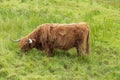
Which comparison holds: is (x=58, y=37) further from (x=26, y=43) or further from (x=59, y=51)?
(x=26, y=43)

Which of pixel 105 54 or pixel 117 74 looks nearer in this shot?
pixel 117 74

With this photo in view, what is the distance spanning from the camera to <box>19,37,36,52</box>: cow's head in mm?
9695

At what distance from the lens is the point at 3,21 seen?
37.0 feet

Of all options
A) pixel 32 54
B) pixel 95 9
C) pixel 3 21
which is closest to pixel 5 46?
pixel 32 54

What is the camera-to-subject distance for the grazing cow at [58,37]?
31.4 ft

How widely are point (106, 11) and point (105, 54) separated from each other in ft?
14.1

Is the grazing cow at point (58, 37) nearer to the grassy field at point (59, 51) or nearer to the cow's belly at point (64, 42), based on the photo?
the cow's belly at point (64, 42)

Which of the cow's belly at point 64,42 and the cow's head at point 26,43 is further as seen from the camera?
the cow's head at point 26,43

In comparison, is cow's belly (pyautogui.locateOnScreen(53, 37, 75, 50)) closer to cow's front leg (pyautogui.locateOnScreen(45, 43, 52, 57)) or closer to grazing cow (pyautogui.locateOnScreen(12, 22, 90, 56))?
grazing cow (pyautogui.locateOnScreen(12, 22, 90, 56))

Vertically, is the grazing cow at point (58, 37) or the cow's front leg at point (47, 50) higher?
the grazing cow at point (58, 37)

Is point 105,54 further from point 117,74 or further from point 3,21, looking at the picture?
point 3,21

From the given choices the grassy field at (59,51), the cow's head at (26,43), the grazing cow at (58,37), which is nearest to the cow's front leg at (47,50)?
the grazing cow at (58,37)

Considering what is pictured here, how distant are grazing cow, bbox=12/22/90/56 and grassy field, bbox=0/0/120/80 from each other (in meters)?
0.24

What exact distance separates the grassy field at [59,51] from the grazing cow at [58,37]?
0.24m
